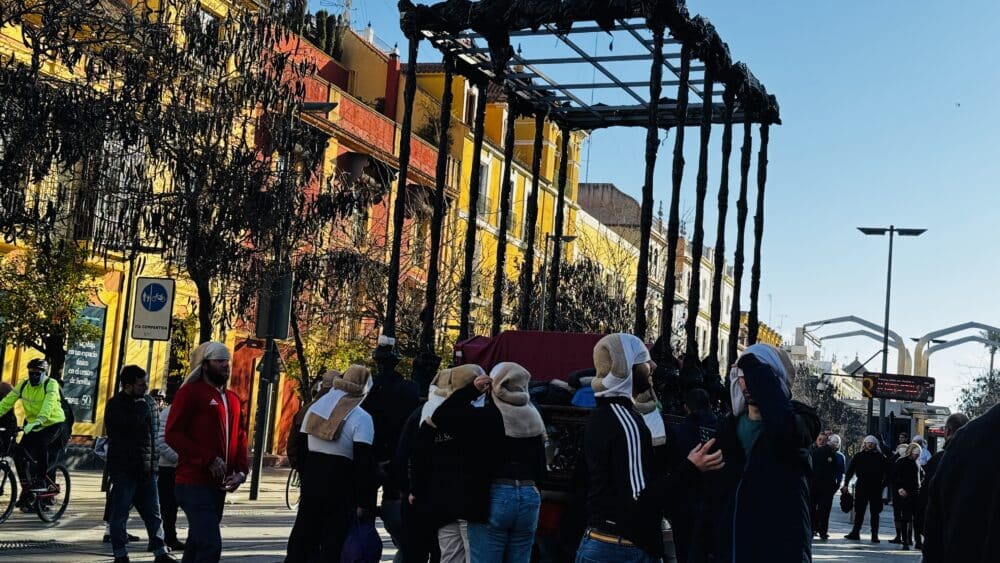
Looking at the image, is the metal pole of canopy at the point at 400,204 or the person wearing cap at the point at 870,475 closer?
the metal pole of canopy at the point at 400,204

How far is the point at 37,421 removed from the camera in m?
16.5

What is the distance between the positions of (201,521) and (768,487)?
15.5ft

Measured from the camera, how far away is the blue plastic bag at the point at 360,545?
930cm

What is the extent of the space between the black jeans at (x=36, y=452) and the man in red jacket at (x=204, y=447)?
757cm

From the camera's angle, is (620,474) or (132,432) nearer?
(620,474)

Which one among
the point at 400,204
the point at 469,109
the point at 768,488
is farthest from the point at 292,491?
the point at 469,109

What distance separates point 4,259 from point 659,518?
76.7 feet

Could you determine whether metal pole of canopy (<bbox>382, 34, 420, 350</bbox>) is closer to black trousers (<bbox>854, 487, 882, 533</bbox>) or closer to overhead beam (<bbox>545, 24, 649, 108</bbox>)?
overhead beam (<bbox>545, 24, 649, 108</bbox>)

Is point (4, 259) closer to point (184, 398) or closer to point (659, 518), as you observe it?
point (184, 398)

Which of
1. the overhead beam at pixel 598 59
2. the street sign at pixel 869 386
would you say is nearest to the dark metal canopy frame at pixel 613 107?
the overhead beam at pixel 598 59

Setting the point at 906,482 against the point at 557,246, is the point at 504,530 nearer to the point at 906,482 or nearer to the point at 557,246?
the point at 557,246

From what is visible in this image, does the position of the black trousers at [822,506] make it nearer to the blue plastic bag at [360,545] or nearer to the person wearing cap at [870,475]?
the person wearing cap at [870,475]

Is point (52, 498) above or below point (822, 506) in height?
below

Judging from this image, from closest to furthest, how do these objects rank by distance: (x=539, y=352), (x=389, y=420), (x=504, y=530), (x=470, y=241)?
(x=504, y=530)
(x=389, y=420)
(x=539, y=352)
(x=470, y=241)
